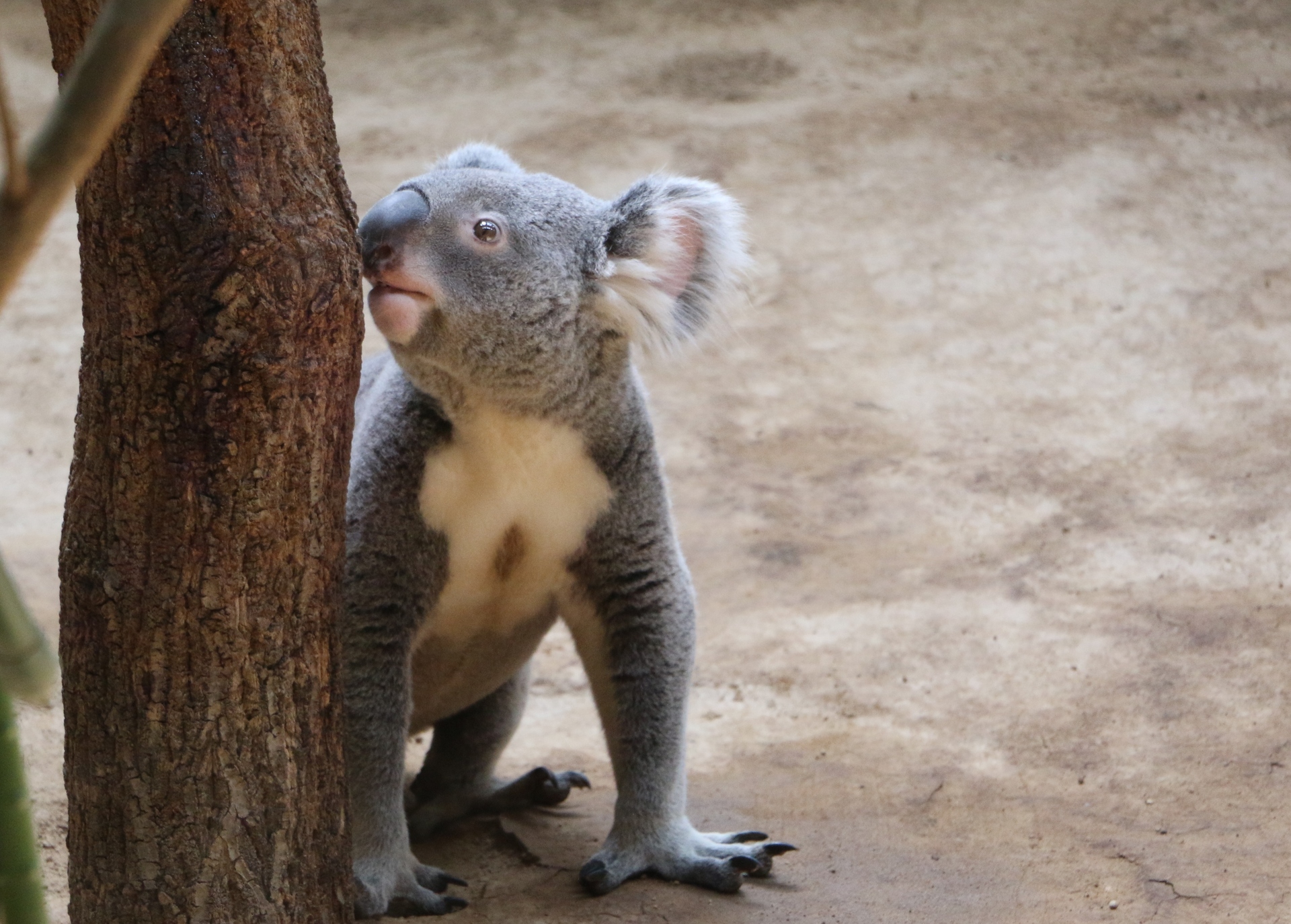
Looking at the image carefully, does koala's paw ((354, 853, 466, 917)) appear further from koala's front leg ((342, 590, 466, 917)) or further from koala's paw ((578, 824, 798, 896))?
koala's paw ((578, 824, 798, 896))

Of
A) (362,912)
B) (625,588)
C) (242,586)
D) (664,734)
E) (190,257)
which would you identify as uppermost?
(190,257)

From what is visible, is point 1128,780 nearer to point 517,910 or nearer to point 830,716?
point 830,716

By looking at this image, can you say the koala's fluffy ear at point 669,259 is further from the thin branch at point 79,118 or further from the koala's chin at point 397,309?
the thin branch at point 79,118

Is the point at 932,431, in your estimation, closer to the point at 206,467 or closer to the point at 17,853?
the point at 206,467

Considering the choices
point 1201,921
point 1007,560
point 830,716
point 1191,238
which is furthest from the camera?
point 1191,238

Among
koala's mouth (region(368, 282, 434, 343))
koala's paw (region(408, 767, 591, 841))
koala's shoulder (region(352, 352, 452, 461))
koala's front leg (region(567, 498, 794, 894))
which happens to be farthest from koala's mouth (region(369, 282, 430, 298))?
koala's paw (region(408, 767, 591, 841))

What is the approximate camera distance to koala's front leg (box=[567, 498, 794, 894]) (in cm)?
281

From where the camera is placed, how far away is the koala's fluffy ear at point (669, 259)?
8.79 feet

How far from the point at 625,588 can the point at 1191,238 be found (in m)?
4.98

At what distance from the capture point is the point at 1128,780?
3350 millimetres

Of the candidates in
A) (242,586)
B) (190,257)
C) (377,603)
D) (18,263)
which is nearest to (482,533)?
(377,603)

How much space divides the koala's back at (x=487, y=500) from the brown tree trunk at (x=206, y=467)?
1.82ft

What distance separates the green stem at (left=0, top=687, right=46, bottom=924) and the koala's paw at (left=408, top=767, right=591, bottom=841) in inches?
106

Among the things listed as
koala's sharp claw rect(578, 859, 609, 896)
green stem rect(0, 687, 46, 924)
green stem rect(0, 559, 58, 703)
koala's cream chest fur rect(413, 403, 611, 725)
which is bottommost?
koala's sharp claw rect(578, 859, 609, 896)
